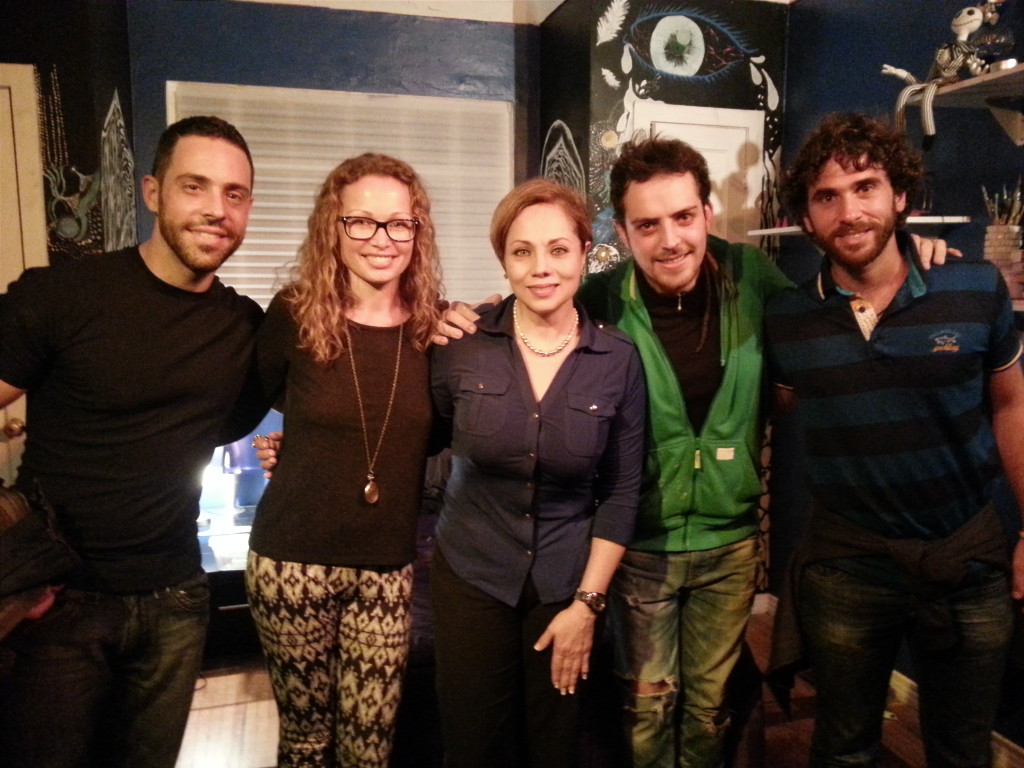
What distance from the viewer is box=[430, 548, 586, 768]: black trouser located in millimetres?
1551

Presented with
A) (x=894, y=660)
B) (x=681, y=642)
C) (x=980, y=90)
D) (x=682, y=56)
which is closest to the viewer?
(x=894, y=660)

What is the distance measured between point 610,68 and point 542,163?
68 centimetres

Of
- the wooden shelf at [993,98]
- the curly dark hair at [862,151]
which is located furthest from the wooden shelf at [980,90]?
the curly dark hair at [862,151]

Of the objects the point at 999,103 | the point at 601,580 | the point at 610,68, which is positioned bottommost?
the point at 601,580

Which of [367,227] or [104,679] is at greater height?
[367,227]

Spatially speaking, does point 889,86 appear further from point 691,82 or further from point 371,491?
point 371,491

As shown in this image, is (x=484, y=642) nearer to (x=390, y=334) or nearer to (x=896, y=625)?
(x=390, y=334)

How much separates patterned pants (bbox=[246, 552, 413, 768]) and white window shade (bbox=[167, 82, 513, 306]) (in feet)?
6.86

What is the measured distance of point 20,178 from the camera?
9.28 ft

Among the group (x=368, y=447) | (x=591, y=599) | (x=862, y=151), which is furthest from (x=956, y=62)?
(x=368, y=447)

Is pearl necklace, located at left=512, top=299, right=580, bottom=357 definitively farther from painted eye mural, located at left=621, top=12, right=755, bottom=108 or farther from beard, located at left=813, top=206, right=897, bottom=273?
painted eye mural, located at left=621, top=12, right=755, bottom=108

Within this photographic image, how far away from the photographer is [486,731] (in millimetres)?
1562

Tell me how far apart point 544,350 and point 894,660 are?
1.09m

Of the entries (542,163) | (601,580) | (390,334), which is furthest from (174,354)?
(542,163)
